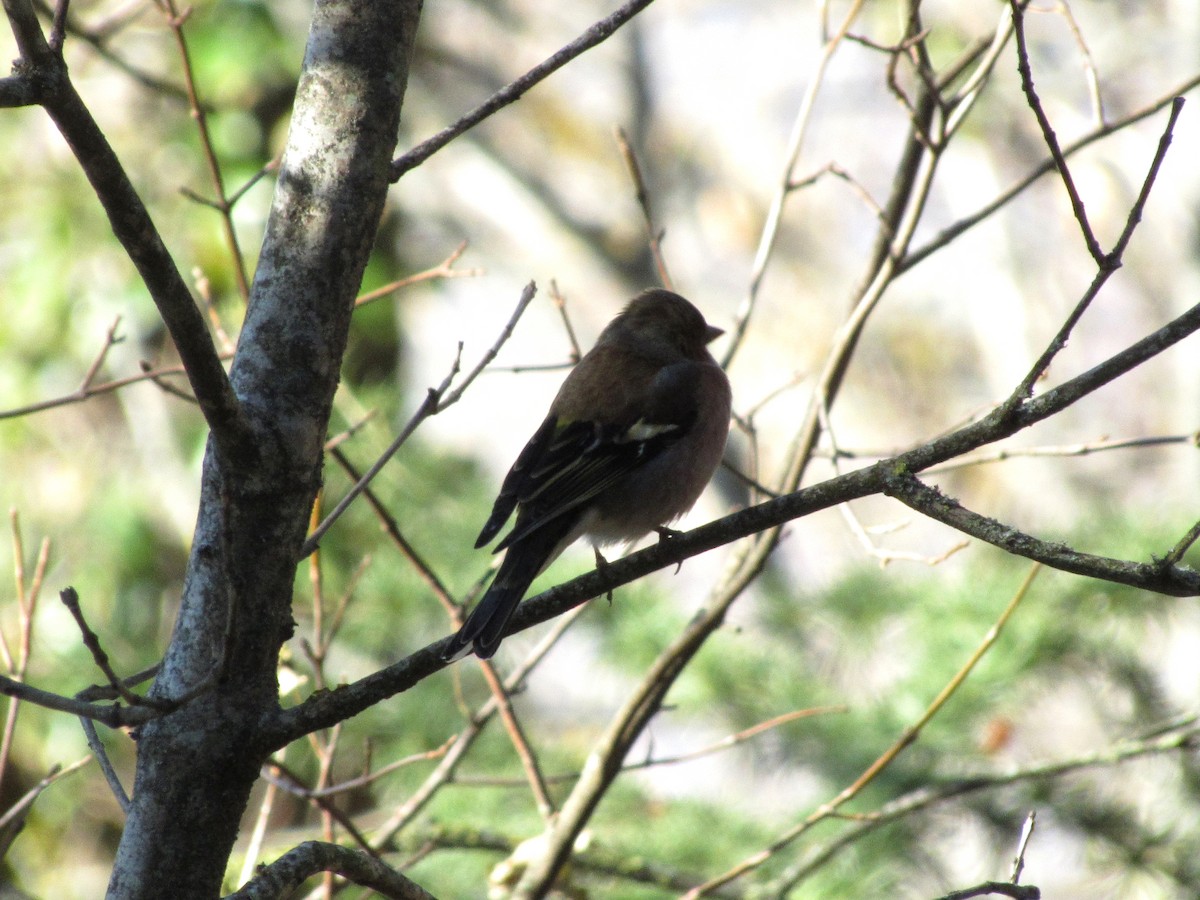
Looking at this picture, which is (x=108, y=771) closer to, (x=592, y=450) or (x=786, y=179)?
(x=592, y=450)

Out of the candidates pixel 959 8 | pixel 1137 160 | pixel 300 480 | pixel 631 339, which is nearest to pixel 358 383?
pixel 631 339

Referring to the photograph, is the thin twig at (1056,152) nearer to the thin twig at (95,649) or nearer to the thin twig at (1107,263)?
the thin twig at (1107,263)

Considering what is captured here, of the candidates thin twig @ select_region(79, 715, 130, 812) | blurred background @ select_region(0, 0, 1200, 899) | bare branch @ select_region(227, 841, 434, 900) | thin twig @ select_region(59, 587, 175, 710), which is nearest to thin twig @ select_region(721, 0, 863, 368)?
blurred background @ select_region(0, 0, 1200, 899)

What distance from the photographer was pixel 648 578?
5812 mm

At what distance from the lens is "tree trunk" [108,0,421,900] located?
185cm

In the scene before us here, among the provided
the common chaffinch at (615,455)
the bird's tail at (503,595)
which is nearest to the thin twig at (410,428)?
the bird's tail at (503,595)

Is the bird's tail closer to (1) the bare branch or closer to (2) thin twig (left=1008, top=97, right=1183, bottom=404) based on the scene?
(1) the bare branch

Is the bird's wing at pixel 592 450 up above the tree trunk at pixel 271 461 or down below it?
above

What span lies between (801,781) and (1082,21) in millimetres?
8758

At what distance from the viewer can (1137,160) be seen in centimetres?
998

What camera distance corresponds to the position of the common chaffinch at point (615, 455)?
Answer: 3342mm

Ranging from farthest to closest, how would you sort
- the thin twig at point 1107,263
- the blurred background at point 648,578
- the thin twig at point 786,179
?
the blurred background at point 648,578 < the thin twig at point 786,179 < the thin twig at point 1107,263

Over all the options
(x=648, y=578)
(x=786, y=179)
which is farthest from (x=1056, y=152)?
(x=648, y=578)

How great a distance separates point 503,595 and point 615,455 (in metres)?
0.91
